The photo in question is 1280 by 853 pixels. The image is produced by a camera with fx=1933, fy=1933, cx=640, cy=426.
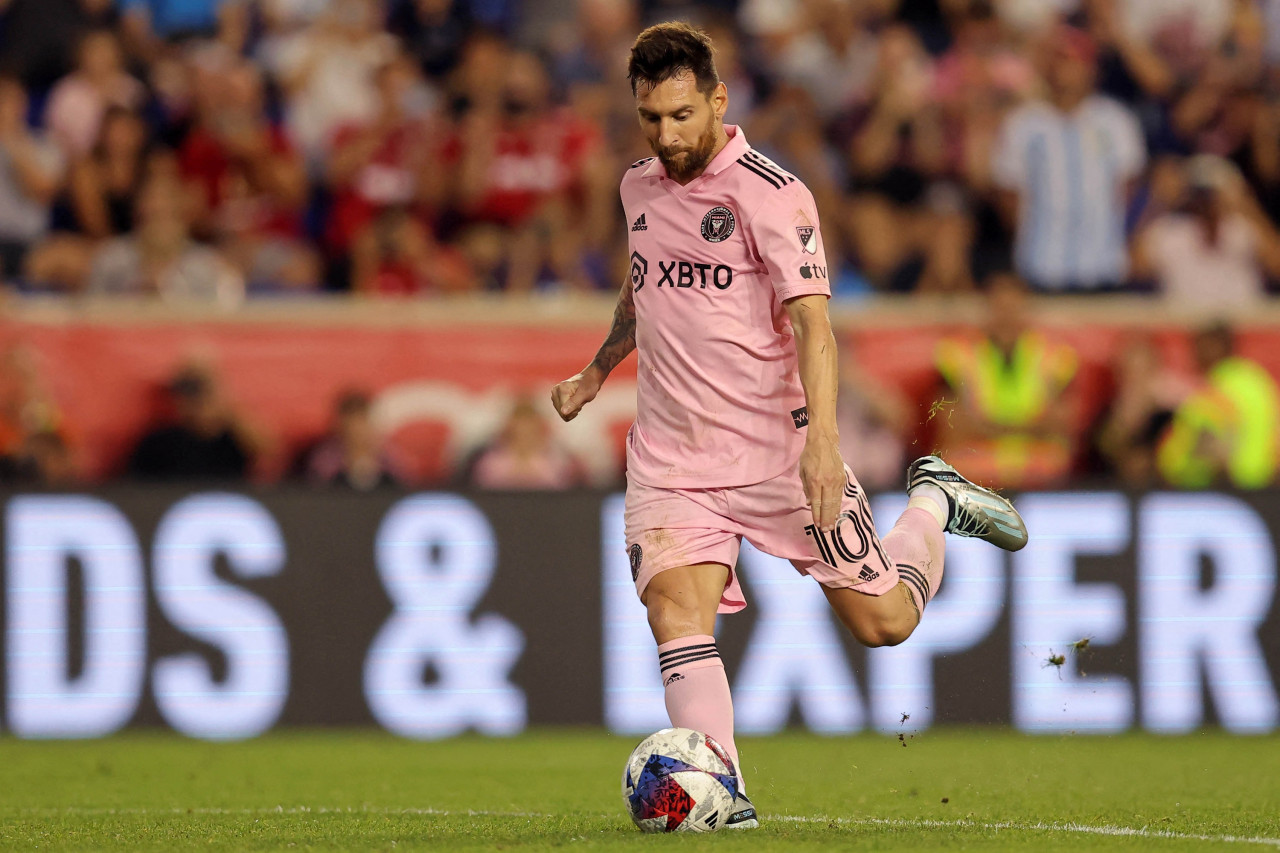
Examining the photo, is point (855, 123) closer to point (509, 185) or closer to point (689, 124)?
point (509, 185)

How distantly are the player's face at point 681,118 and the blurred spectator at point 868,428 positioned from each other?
218 inches

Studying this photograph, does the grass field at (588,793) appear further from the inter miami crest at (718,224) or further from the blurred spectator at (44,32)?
the blurred spectator at (44,32)

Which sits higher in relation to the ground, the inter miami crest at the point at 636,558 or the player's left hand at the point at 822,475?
the player's left hand at the point at 822,475

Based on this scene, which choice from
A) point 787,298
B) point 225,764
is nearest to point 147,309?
point 225,764

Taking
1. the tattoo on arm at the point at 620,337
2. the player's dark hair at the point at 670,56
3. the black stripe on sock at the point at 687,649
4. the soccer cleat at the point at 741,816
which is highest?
the player's dark hair at the point at 670,56

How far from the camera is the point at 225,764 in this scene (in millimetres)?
8508

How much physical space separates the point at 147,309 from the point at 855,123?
5.06m

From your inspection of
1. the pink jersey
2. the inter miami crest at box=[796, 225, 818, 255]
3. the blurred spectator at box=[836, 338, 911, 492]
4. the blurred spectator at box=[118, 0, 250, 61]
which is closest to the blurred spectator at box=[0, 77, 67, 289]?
the blurred spectator at box=[118, 0, 250, 61]

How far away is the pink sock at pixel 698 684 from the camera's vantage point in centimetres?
546

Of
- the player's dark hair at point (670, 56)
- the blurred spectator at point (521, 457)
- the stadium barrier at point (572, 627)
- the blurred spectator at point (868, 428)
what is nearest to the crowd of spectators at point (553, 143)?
the blurred spectator at point (868, 428)

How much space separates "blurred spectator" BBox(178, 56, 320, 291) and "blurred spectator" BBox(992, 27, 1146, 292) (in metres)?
4.56

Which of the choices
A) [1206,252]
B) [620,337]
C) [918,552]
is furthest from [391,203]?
[918,552]

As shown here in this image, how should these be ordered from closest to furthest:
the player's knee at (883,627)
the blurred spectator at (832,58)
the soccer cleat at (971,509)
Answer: the player's knee at (883,627)
the soccer cleat at (971,509)
the blurred spectator at (832,58)

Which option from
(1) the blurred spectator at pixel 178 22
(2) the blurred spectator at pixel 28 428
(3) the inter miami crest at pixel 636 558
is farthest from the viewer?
(1) the blurred spectator at pixel 178 22
